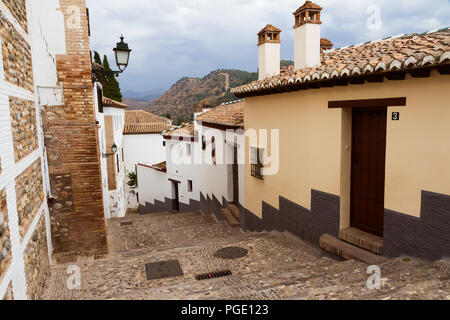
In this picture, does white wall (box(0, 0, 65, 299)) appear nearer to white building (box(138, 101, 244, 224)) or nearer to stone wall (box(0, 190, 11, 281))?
stone wall (box(0, 190, 11, 281))

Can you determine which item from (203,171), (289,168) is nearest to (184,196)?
(203,171)

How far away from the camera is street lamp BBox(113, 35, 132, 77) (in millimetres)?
8211

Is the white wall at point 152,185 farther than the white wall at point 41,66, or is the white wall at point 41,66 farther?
the white wall at point 152,185

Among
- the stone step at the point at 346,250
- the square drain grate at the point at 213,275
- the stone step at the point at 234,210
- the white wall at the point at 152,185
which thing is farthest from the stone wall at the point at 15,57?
the white wall at the point at 152,185

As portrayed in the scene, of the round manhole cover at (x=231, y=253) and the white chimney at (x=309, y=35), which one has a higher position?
the white chimney at (x=309, y=35)

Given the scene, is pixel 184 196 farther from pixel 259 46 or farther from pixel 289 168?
pixel 289 168

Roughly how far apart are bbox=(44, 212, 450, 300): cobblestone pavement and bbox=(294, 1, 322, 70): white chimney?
394 centimetres

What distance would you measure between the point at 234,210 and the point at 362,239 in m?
6.37

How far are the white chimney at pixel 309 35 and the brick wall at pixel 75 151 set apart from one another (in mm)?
4632

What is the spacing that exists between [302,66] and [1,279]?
6.64 m

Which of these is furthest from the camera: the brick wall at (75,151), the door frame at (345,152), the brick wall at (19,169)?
the brick wall at (75,151)

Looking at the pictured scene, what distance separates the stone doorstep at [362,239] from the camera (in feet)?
18.2

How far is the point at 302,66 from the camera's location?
303 inches

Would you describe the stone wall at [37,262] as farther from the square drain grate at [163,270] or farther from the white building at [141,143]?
the white building at [141,143]
